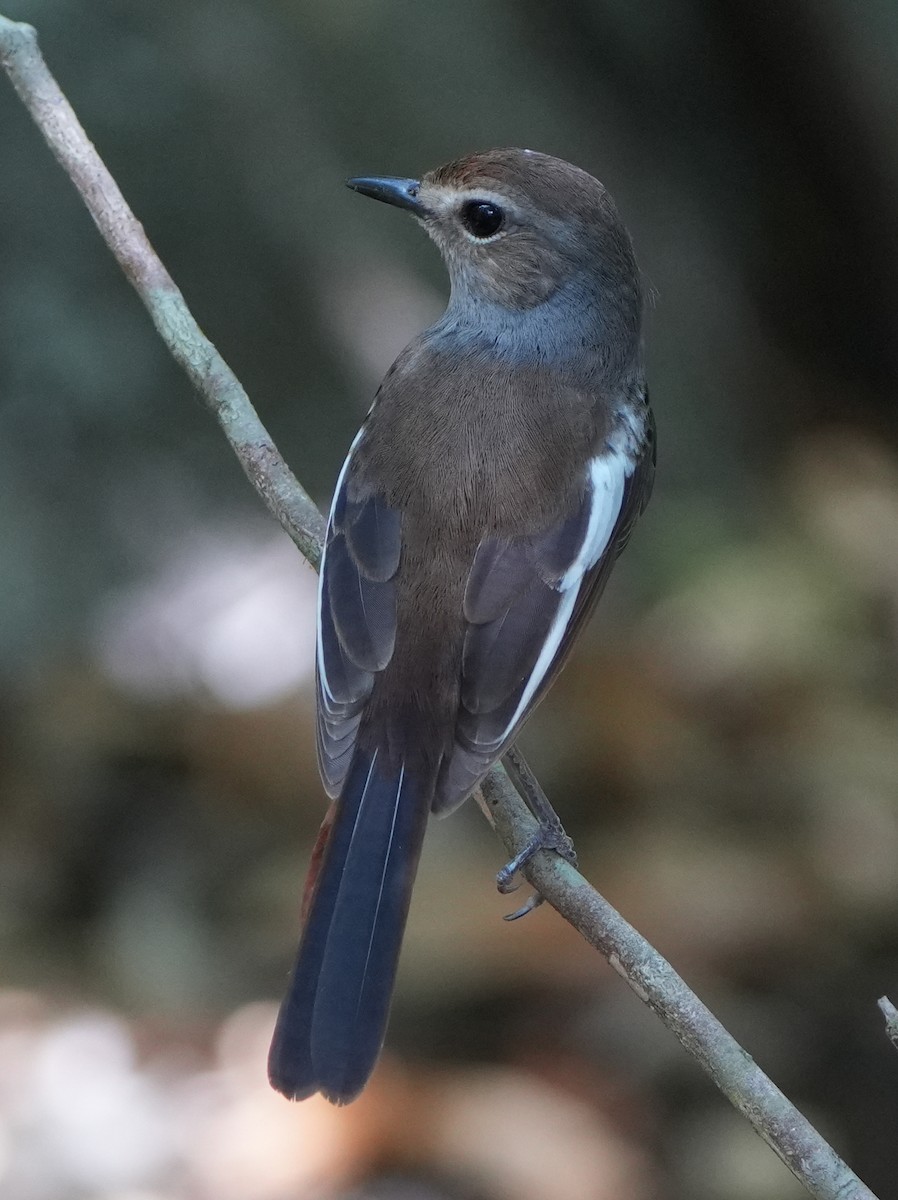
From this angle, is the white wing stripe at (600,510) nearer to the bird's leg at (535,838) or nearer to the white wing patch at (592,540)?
the white wing patch at (592,540)

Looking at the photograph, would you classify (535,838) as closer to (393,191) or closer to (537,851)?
(537,851)

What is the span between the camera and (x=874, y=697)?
217 inches

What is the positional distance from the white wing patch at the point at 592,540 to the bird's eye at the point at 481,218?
0.68 m

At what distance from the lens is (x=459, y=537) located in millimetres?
3412

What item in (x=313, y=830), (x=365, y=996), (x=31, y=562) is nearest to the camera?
(x=365, y=996)

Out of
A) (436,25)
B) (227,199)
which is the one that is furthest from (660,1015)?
(436,25)

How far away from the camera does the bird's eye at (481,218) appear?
12.7 feet

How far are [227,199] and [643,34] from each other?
192cm

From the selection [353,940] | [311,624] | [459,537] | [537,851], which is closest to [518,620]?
[459,537]

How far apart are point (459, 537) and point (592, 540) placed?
329mm

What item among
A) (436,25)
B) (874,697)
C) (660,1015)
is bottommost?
(874,697)

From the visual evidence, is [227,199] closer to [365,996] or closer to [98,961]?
[98,961]

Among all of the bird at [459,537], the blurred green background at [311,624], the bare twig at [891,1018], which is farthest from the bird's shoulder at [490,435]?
the blurred green background at [311,624]

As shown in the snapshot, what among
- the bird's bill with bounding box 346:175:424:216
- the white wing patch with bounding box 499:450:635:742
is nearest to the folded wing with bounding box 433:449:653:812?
the white wing patch with bounding box 499:450:635:742
